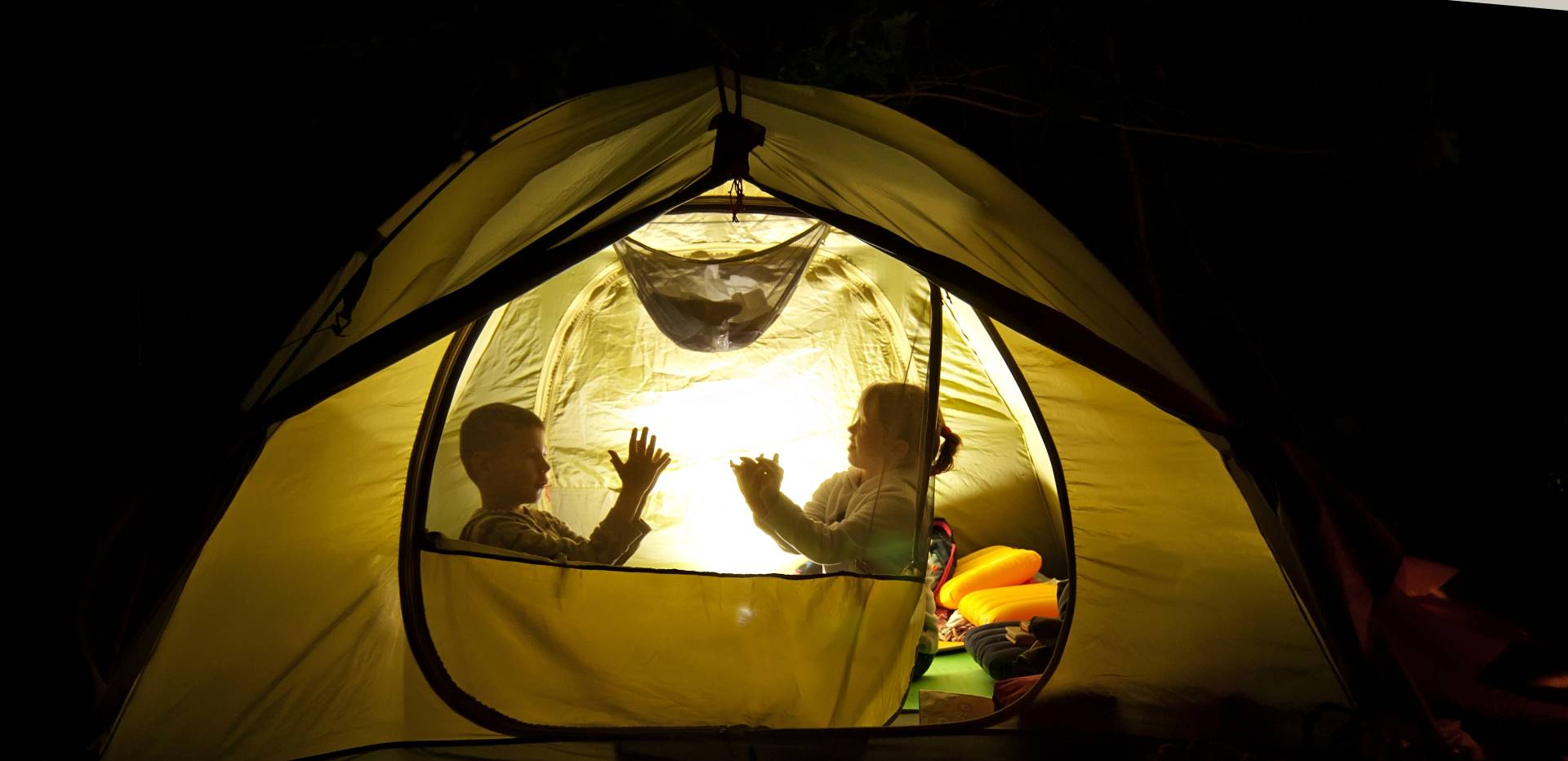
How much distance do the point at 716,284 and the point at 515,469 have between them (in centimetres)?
57

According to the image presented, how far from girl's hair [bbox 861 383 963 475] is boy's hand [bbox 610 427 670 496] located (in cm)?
45

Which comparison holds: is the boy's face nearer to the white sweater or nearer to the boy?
the boy

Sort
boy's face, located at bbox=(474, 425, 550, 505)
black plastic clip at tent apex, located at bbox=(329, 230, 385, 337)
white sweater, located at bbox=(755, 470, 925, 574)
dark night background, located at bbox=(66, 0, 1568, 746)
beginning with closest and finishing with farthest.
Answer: black plastic clip at tent apex, located at bbox=(329, 230, 385, 337) → white sweater, located at bbox=(755, 470, 925, 574) → boy's face, located at bbox=(474, 425, 550, 505) → dark night background, located at bbox=(66, 0, 1568, 746)

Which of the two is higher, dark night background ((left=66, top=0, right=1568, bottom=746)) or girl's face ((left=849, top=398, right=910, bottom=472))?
dark night background ((left=66, top=0, right=1568, bottom=746))

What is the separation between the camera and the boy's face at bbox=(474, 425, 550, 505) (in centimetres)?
188

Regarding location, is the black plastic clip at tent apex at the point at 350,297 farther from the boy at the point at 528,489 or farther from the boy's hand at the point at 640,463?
the boy's hand at the point at 640,463

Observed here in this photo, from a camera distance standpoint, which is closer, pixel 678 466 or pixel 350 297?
pixel 350 297

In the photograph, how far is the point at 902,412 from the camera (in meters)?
1.85

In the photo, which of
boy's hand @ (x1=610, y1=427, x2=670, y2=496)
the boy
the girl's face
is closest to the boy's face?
the boy

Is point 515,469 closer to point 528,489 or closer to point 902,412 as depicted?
point 528,489

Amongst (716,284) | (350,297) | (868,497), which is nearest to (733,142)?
(716,284)

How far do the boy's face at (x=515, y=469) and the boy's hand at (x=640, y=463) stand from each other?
0.51ft

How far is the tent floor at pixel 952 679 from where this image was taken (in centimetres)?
190

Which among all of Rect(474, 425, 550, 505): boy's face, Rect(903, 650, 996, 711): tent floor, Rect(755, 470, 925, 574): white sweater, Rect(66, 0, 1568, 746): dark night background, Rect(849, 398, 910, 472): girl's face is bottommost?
Rect(903, 650, 996, 711): tent floor
